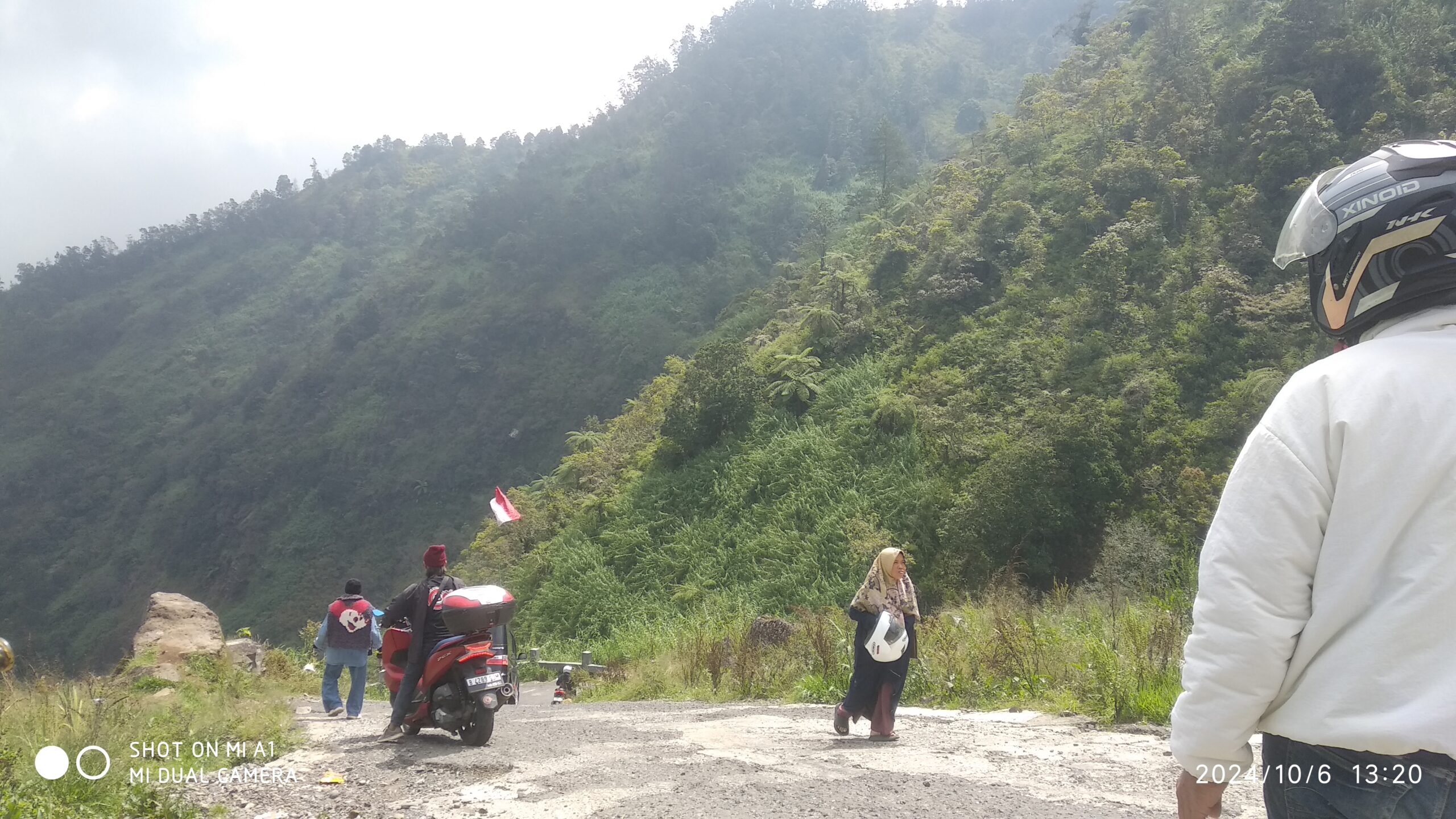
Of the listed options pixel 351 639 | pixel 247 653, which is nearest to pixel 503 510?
pixel 351 639

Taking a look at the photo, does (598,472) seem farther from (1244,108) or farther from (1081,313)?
(1244,108)

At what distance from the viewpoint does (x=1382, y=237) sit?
Answer: 171 cm

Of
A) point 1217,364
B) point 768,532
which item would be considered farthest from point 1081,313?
point 768,532

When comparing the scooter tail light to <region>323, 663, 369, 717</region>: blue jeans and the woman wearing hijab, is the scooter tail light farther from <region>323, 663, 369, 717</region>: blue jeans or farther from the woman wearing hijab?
<region>323, 663, 369, 717</region>: blue jeans

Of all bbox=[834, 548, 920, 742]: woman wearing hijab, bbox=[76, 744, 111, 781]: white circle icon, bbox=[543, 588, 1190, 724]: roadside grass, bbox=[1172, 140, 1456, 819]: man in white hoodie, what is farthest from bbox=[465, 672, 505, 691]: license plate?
bbox=[1172, 140, 1456, 819]: man in white hoodie

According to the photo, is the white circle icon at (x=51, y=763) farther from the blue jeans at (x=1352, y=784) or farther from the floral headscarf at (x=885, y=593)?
the blue jeans at (x=1352, y=784)

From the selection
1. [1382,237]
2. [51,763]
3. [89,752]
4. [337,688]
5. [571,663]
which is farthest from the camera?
[571,663]

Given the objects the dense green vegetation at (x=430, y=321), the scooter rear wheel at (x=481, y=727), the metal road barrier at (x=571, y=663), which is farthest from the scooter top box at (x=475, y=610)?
the dense green vegetation at (x=430, y=321)

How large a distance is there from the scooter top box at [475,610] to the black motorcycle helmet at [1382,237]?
216 inches

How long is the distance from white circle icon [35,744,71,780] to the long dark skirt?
472cm

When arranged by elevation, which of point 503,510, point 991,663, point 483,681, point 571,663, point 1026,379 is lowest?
point 571,663

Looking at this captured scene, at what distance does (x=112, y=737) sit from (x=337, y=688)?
14.1ft

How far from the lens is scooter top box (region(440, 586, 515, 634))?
6270mm

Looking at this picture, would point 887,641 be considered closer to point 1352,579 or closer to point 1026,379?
point 1352,579
